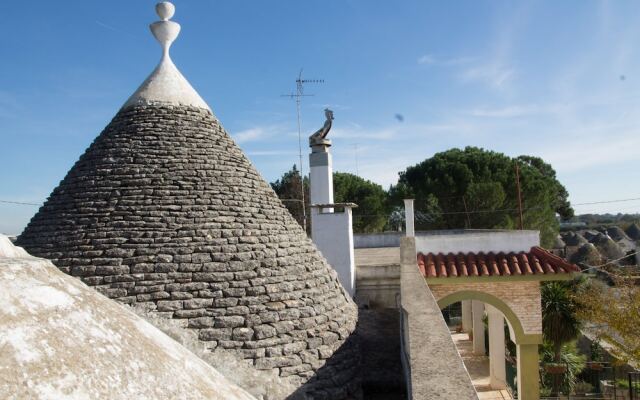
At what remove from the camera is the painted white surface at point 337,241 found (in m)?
8.74

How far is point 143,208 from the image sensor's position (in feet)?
18.7

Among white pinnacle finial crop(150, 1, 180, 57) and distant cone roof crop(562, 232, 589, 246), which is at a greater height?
white pinnacle finial crop(150, 1, 180, 57)

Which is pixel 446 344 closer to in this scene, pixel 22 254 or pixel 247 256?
pixel 247 256

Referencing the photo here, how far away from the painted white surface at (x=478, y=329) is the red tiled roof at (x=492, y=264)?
4.68 meters

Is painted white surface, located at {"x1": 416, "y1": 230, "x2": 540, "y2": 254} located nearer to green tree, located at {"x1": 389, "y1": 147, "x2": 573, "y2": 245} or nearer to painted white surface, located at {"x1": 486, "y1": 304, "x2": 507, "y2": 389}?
painted white surface, located at {"x1": 486, "y1": 304, "x2": 507, "y2": 389}

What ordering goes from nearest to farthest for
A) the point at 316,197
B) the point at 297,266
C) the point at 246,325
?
the point at 246,325
the point at 297,266
the point at 316,197

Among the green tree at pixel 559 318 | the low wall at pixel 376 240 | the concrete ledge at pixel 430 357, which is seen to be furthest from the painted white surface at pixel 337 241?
the green tree at pixel 559 318

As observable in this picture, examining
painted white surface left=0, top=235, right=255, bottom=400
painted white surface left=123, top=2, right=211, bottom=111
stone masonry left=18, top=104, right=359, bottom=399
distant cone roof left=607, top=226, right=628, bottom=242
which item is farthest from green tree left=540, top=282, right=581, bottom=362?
distant cone roof left=607, top=226, right=628, bottom=242

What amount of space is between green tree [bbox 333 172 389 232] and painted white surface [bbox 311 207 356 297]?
758 inches

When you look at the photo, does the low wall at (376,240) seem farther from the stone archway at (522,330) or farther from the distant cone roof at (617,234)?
the distant cone roof at (617,234)

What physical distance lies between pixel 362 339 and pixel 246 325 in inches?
104

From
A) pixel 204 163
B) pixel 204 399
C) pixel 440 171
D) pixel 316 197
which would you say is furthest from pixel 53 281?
pixel 440 171

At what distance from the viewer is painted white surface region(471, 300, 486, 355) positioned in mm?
13898

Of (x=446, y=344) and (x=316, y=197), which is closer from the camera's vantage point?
(x=446, y=344)
